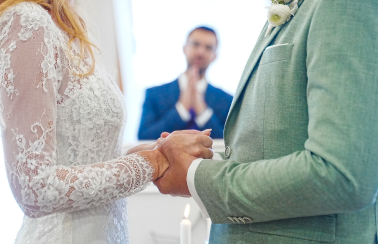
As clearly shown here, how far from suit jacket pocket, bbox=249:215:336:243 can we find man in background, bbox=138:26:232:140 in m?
1.63

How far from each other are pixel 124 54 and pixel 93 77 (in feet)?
4.40

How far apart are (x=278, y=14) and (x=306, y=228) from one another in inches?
19.5

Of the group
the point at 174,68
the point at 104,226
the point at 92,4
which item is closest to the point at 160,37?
the point at 174,68

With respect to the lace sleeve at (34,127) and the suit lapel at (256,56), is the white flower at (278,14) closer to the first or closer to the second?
the suit lapel at (256,56)

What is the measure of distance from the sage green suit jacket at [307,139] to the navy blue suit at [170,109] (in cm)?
148

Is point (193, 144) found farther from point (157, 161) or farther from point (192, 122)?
point (192, 122)

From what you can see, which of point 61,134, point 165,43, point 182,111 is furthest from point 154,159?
point 165,43

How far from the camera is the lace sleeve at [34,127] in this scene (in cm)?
89

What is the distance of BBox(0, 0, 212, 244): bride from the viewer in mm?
898

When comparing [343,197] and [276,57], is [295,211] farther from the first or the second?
[276,57]

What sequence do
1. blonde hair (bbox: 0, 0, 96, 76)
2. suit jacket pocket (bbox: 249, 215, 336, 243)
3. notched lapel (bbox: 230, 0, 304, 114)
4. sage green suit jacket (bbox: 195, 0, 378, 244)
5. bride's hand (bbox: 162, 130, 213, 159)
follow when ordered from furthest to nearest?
blonde hair (bbox: 0, 0, 96, 76), bride's hand (bbox: 162, 130, 213, 159), notched lapel (bbox: 230, 0, 304, 114), suit jacket pocket (bbox: 249, 215, 336, 243), sage green suit jacket (bbox: 195, 0, 378, 244)

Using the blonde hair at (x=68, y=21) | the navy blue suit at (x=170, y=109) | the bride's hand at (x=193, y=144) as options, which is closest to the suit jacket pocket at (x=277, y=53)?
the bride's hand at (x=193, y=144)

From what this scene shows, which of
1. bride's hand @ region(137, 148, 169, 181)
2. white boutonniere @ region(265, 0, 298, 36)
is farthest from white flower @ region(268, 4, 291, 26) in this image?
bride's hand @ region(137, 148, 169, 181)

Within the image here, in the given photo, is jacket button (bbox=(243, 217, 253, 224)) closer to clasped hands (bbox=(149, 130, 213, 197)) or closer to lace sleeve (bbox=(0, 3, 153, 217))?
clasped hands (bbox=(149, 130, 213, 197))
